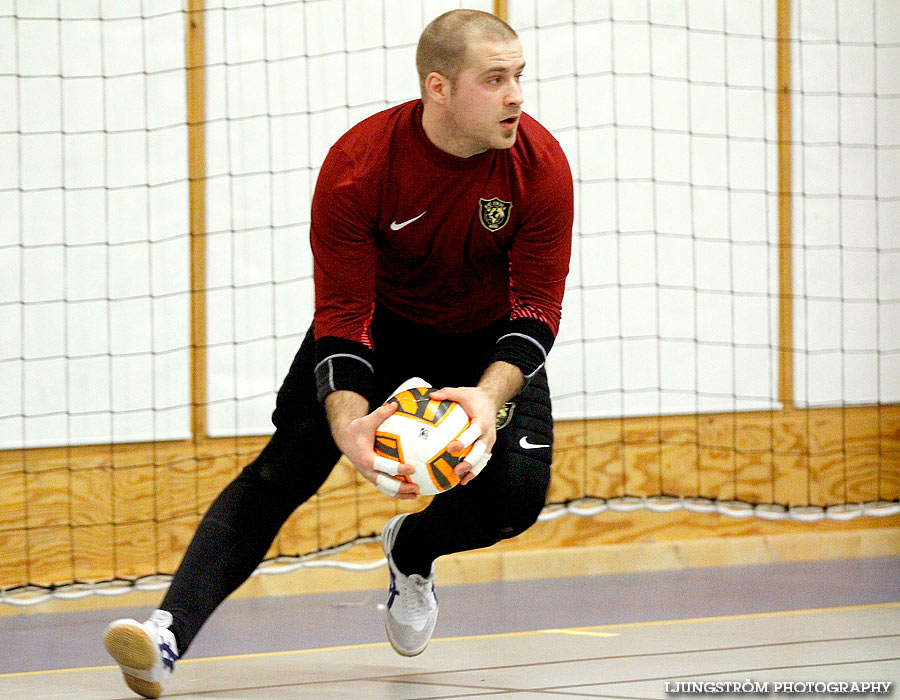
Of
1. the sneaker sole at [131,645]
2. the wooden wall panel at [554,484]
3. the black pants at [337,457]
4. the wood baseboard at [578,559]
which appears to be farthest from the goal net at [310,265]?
the sneaker sole at [131,645]

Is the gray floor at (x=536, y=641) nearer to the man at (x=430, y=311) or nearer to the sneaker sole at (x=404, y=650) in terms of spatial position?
the sneaker sole at (x=404, y=650)

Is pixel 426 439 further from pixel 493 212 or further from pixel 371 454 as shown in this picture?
pixel 493 212

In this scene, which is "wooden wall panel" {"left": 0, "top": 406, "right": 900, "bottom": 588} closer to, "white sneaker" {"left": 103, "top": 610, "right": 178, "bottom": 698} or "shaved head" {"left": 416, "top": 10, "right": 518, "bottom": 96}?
"white sneaker" {"left": 103, "top": 610, "right": 178, "bottom": 698}

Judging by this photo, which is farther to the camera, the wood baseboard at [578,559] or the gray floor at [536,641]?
the wood baseboard at [578,559]

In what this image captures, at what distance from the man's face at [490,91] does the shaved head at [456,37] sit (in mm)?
14

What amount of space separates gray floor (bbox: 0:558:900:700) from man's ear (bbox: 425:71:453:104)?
4.36 feet

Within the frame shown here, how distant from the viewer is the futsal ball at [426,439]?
7.77ft

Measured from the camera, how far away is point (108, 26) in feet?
14.2

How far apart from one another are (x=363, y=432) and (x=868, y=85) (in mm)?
3653

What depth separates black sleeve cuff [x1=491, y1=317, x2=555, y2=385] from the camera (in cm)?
264

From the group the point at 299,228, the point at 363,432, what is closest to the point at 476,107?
the point at 363,432

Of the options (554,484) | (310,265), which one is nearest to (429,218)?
(310,265)

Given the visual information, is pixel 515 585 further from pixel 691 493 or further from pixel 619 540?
pixel 691 493

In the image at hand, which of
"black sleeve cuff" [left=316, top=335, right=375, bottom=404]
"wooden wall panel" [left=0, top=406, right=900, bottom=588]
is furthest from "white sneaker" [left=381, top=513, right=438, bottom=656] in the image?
"wooden wall panel" [left=0, top=406, right=900, bottom=588]
